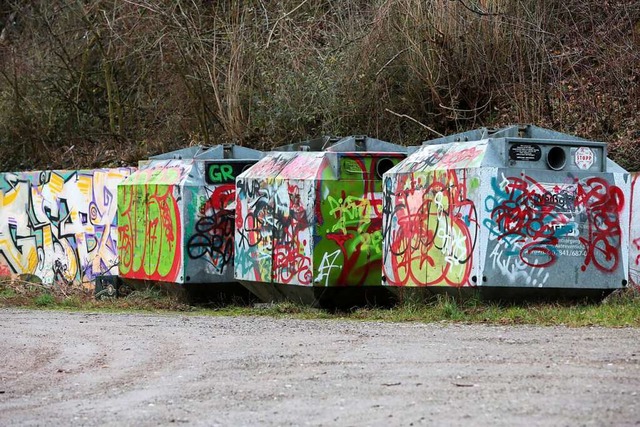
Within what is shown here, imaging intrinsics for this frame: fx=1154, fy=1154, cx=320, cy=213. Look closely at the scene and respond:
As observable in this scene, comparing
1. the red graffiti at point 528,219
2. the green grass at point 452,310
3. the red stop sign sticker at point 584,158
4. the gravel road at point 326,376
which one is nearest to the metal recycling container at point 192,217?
the green grass at point 452,310

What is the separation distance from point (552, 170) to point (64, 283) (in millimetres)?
10193

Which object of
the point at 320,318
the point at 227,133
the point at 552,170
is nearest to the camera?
the point at 552,170

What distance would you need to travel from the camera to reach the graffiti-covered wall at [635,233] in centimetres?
1289

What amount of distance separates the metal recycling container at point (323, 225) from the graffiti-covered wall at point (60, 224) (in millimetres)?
4639

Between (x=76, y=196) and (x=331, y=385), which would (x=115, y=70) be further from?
(x=331, y=385)

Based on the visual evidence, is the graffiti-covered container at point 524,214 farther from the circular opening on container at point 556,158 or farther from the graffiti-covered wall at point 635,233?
the graffiti-covered wall at point 635,233

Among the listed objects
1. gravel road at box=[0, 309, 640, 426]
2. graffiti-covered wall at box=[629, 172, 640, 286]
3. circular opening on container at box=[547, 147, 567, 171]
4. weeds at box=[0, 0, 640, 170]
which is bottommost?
gravel road at box=[0, 309, 640, 426]

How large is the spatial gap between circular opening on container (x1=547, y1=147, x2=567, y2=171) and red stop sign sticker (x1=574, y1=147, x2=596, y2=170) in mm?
143

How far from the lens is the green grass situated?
36.0ft

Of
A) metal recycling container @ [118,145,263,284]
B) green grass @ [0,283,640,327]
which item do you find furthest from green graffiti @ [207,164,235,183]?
green grass @ [0,283,640,327]

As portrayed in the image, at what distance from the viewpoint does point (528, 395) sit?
6844 mm

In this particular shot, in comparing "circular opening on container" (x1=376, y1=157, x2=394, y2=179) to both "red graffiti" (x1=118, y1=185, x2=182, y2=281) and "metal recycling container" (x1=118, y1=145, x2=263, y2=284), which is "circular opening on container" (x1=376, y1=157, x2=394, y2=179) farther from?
"red graffiti" (x1=118, y1=185, x2=182, y2=281)

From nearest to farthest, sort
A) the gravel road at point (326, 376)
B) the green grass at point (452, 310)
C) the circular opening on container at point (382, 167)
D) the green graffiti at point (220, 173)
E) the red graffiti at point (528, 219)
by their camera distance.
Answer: the gravel road at point (326, 376) < the green grass at point (452, 310) < the red graffiti at point (528, 219) < the circular opening on container at point (382, 167) < the green graffiti at point (220, 173)

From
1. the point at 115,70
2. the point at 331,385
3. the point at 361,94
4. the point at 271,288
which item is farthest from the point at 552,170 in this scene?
the point at 115,70
